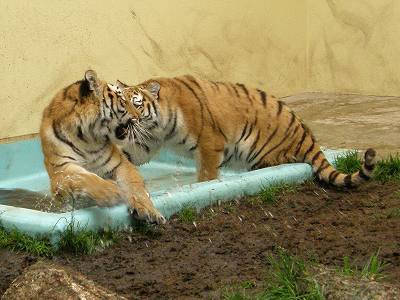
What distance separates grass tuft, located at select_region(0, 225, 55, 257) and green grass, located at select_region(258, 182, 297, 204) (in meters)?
1.43

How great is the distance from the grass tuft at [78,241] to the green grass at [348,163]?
2028 millimetres

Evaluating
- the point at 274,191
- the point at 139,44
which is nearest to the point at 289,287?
the point at 274,191

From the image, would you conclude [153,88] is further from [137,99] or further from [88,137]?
[88,137]

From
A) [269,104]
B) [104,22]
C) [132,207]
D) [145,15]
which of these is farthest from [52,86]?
[132,207]

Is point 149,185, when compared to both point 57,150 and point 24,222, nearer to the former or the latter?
point 57,150

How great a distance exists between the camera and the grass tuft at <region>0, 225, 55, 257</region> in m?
3.84

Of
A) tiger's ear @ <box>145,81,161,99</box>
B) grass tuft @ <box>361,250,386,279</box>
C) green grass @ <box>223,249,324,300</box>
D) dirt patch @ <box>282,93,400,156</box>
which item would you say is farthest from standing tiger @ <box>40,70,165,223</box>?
dirt patch @ <box>282,93,400,156</box>

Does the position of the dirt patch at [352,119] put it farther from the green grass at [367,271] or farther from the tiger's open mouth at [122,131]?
the green grass at [367,271]

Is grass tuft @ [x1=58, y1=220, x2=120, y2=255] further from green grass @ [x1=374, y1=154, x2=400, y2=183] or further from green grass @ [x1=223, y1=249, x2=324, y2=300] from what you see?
green grass @ [x1=374, y1=154, x2=400, y2=183]

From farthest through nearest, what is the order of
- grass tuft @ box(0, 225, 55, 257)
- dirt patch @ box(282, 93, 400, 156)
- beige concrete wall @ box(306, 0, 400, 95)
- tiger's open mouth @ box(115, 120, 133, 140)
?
beige concrete wall @ box(306, 0, 400, 95) < dirt patch @ box(282, 93, 400, 156) < tiger's open mouth @ box(115, 120, 133, 140) < grass tuft @ box(0, 225, 55, 257)

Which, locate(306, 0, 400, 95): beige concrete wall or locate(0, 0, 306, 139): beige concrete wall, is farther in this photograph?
locate(306, 0, 400, 95): beige concrete wall

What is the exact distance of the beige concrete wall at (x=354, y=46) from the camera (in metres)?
9.41

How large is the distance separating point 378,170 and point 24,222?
2347mm

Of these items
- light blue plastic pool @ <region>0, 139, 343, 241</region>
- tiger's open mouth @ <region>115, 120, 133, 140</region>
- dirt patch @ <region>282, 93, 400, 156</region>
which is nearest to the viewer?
light blue plastic pool @ <region>0, 139, 343, 241</region>
